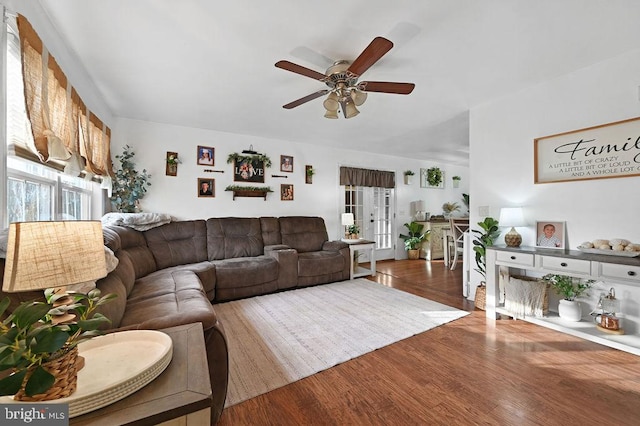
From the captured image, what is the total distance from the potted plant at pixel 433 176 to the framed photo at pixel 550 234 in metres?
4.09

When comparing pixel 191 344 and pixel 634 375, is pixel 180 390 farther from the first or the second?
pixel 634 375

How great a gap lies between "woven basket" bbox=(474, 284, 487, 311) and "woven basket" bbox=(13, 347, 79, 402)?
3458mm

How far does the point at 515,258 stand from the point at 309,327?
2150mm

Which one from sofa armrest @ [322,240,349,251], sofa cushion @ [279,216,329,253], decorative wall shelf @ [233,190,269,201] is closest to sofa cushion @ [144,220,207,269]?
decorative wall shelf @ [233,190,269,201]

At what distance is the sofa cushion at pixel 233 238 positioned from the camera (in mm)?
3955

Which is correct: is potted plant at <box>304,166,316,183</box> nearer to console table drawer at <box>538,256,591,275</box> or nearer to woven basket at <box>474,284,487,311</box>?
woven basket at <box>474,284,487,311</box>

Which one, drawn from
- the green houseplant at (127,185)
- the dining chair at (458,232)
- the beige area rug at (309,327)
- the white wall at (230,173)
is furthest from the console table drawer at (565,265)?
the green houseplant at (127,185)

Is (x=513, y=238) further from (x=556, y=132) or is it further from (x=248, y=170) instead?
(x=248, y=170)

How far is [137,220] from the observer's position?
3.41m

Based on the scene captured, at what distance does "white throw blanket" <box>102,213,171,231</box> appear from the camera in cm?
324

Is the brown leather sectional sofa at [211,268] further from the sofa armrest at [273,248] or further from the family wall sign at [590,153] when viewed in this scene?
the family wall sign at [590,153]

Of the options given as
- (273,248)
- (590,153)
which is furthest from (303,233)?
(590,153)

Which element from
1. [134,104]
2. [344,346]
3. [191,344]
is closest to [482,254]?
[344,346]

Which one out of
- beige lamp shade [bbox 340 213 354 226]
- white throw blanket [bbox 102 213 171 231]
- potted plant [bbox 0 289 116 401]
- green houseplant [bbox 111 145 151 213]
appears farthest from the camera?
beige lamp shade [bbox 340 213 354 226]
